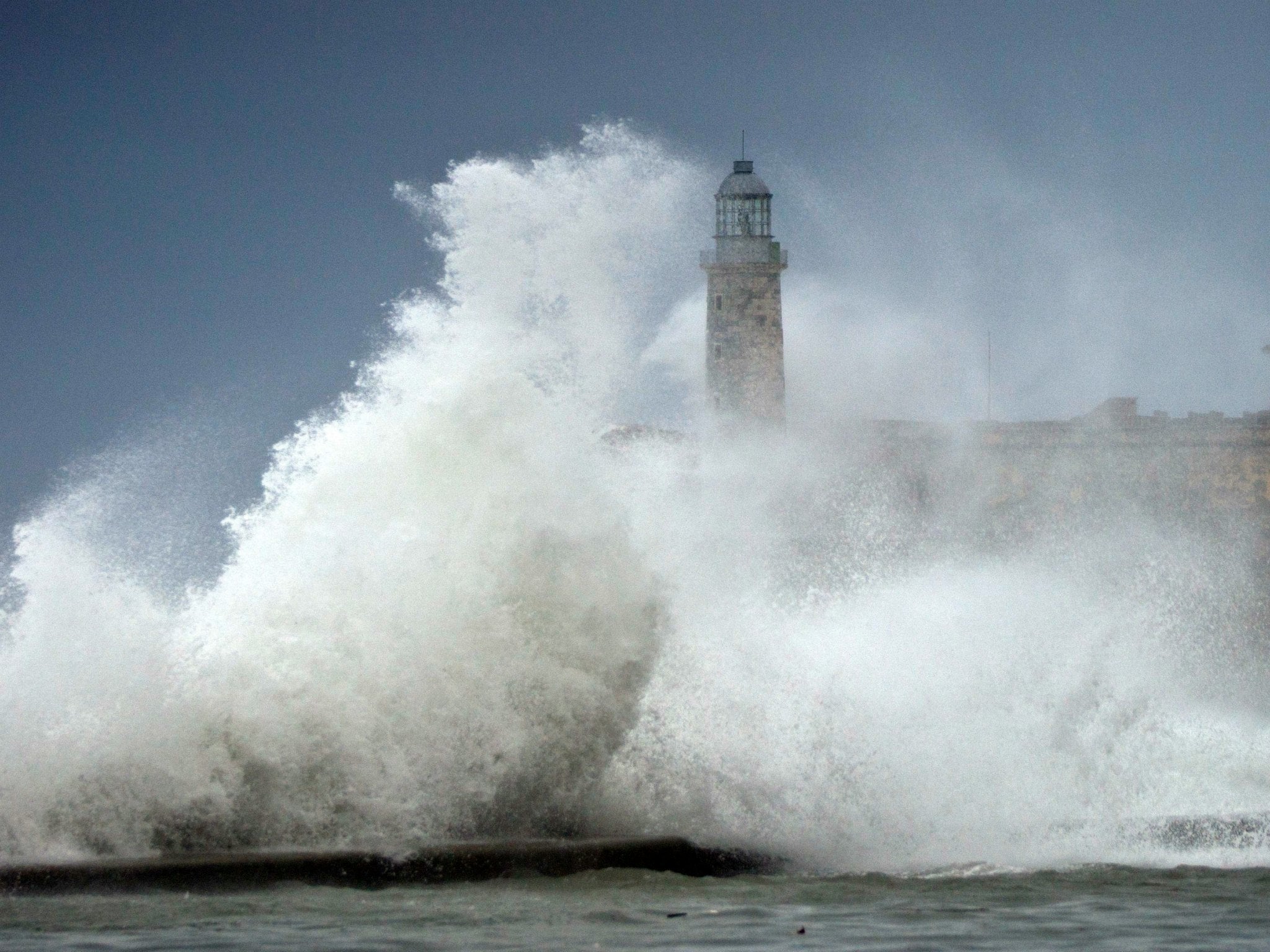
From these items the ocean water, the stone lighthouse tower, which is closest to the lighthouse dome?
the stone lighthouse tower

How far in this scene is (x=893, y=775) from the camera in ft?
40.7

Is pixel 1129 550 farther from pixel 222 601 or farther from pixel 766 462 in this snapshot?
pixel 222 601

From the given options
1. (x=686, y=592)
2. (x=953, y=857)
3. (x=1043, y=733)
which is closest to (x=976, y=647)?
(x=1043, y=733)

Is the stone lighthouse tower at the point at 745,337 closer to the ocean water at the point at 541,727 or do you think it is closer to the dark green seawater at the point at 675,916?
the ocean water at the point at 541,727

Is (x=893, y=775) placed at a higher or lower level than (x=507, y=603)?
lower

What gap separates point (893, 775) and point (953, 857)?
890 mm

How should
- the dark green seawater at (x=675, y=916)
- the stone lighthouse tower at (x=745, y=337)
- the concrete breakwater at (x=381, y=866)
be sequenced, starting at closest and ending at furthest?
1. the dark green seawater at (x=675, y=916)
2. the concrete breakwater at (x=381, y=866)
3. the stone lighthouse tower at (x=745, y=337)

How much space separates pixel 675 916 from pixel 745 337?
1434 inches

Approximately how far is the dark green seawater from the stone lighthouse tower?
114 feet

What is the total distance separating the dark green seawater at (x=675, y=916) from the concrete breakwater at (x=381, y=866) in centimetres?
10

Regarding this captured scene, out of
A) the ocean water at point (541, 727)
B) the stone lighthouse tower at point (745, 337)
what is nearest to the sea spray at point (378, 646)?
the ocean water at point (541, 727)

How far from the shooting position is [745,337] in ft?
149

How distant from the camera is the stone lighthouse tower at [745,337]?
4516 cm

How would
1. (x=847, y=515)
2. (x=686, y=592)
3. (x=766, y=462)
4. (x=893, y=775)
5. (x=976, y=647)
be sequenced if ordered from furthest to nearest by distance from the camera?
(x=847, y=515) < (x=766, y=462) < (x=976, y=647) < (x=686, y=592) < (x=893, y=775)
